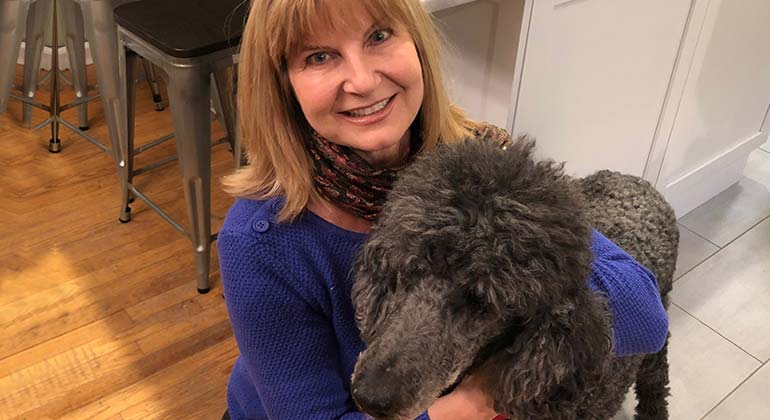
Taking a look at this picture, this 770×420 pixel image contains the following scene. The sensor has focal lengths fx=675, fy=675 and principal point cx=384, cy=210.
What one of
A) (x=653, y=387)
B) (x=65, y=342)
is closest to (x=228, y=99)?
(x=65, y=342)

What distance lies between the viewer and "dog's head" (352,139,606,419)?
0.72 m

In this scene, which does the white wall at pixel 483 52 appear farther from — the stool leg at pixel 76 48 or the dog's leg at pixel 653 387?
the stool leg at pixel 76 48

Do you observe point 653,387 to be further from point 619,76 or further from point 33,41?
point 33,41

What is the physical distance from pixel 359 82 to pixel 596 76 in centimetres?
97

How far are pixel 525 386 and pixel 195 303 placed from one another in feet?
4.97

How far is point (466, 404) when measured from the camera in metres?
0.86

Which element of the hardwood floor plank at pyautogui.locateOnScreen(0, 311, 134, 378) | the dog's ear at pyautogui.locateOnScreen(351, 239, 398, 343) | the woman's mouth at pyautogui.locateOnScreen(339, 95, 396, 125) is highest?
the woman's mouth at pyautogui.locateOnScreen(339, 95, 396, 125)

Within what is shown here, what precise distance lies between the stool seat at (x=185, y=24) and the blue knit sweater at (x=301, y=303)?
2.64 ft

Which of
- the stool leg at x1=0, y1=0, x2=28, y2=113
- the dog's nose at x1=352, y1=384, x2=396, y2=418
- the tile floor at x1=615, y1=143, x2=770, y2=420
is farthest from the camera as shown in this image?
the stool leg at x1=0, y1=0, x2=28, y2=113

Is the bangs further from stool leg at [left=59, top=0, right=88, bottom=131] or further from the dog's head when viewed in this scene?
stool leg at [left=59, top=0, right=88, bottom=131]

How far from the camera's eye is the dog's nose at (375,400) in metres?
0.71

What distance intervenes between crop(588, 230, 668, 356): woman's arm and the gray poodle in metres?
0.14

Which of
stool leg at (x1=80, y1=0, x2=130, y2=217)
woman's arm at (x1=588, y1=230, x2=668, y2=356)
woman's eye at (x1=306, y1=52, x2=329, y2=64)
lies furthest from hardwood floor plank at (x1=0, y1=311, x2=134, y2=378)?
woman's arm at (x1=588, y1=230, x2=668, y2=356)

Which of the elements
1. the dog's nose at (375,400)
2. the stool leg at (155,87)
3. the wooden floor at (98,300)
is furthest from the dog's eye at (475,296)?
the stool leg at (155,87)
